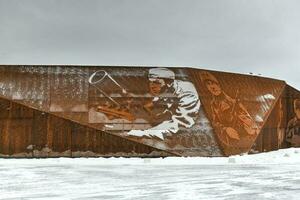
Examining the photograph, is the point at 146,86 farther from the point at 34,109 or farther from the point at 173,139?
the point at 34,109

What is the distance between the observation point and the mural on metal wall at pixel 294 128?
20.3m

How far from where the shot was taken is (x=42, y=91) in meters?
16.0

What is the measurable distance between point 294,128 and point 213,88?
5.96 metres

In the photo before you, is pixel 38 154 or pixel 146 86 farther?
pixel 146 86

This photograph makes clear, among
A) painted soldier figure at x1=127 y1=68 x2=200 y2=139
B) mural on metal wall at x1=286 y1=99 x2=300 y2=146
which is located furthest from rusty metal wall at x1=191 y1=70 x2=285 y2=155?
mural on metal wall at x1=286 y1=99 x2=300 y2=146

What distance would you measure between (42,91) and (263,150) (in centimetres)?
980

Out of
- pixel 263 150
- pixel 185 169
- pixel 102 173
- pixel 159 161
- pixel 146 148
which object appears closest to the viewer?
pixel 102 173

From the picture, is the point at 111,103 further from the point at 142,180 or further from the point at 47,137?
the point at 142,180

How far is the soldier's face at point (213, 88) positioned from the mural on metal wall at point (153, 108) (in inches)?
26.7

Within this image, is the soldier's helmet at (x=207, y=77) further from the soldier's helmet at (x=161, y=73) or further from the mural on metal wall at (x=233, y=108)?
the soldier's helmet at (x=161, y=73)

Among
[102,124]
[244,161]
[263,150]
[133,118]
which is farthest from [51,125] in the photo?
[263,150]

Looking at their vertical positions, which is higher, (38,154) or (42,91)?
(42,91)

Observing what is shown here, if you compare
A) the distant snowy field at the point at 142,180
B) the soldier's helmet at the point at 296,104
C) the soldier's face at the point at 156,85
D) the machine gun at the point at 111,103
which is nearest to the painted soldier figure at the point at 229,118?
the soldier's face at the point at 156,85

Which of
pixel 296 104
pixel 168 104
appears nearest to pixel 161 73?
pixel 168 104
